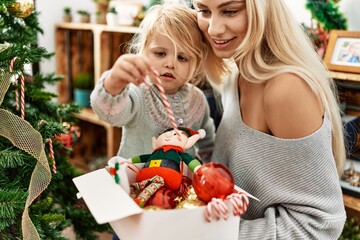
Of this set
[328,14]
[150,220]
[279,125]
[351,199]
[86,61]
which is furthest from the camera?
[86,61]

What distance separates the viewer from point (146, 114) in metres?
0.99

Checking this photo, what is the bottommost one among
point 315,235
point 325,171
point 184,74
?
point 315,235

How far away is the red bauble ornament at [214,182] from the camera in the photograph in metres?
0.67

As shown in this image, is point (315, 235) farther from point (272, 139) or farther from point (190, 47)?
point (190, 47)

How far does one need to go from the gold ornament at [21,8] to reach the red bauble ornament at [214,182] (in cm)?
63

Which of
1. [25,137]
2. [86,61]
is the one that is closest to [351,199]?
[25,137]

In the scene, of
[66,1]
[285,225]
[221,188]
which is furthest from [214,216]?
[66,1]

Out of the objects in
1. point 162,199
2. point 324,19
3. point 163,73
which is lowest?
point 162,199

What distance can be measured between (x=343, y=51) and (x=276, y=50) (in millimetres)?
553

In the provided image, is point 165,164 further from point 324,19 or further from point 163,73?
point 324,19

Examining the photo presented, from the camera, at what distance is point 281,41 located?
36.9 inches

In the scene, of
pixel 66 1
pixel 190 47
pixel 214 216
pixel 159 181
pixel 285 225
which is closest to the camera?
pixel 214 216

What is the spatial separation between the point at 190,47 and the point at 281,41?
0.72 feet

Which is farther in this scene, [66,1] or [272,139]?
[66,1]
